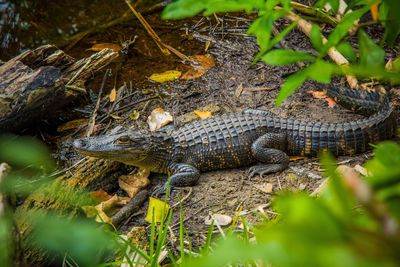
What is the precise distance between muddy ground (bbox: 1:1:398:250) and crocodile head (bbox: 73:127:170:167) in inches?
10.1

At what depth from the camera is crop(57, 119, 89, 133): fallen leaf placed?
5359mm

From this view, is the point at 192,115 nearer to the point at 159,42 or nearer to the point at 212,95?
the point at 212,95

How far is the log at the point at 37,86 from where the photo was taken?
4.65 metres

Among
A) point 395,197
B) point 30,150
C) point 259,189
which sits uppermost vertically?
point 395,197

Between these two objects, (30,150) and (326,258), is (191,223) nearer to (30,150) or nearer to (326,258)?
(30,150)

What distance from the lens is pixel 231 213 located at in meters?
3.99

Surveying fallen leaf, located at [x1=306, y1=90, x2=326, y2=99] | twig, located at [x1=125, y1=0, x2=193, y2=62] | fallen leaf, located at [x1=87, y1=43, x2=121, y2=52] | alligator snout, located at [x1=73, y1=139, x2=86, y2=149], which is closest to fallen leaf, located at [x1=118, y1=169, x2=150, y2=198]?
alligator snout, located at [x1=73, y1=139, x2=86, y2=149]

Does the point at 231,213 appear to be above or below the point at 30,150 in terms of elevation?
below

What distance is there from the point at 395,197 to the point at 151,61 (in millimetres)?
5703

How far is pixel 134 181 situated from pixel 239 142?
37.7 inches

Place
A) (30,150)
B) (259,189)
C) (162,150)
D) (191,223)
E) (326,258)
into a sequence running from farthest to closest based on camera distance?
(162,150)
(259,189)
(191,223)
(30,150)
(326,258)

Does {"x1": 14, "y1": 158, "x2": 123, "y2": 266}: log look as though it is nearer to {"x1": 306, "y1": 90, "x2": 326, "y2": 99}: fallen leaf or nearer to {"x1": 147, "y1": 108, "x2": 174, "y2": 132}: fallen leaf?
{"x1": 147, "y1": 108, "x2": 174, "y2": 132}: fallen leaf

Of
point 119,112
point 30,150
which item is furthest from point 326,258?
point 119,112

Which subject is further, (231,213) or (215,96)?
(215,96)
